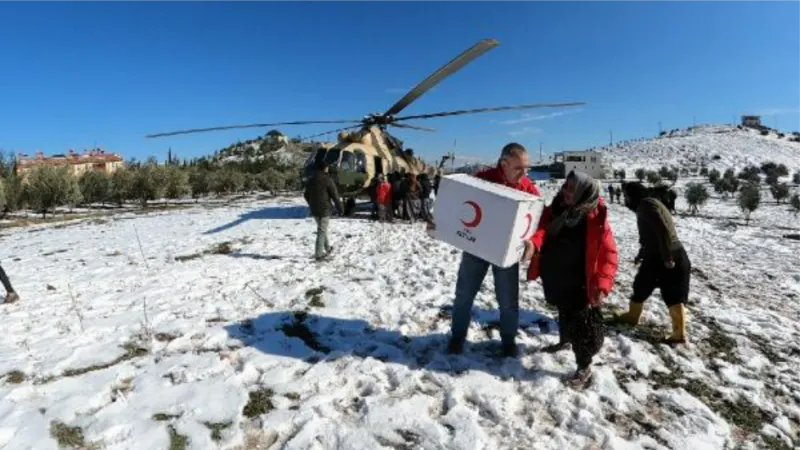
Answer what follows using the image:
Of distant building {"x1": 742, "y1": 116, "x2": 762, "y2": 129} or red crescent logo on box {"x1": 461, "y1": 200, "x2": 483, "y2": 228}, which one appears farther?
distant building {"x1": 742, "y1": 116, "x2": 762, "y2": 129}

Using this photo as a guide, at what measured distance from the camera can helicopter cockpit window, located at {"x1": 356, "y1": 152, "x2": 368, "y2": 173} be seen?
691 inches

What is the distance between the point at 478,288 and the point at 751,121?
724ft

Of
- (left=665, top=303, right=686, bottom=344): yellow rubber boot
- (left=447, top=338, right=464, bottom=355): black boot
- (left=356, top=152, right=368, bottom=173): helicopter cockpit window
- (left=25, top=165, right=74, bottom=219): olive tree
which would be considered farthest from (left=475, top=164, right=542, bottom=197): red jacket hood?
(left=25, top=165, right=74, bottom=219): olive tree

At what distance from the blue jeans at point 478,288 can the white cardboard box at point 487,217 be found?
42 cm

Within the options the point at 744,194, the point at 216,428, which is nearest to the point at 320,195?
the point at 216,428

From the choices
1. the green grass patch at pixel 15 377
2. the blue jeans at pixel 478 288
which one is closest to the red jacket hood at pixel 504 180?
the blue jeans at pixel 478 288

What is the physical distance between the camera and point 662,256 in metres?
5.48

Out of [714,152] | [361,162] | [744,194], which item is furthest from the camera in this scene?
[714,152]

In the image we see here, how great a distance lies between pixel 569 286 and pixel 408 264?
5.37 meters

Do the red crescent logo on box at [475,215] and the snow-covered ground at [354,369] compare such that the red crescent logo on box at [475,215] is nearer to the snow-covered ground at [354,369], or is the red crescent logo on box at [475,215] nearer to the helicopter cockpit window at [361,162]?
the snow-covered ground at [354,369]

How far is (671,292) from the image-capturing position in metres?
5.68

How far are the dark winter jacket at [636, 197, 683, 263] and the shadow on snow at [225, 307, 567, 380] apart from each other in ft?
5.37

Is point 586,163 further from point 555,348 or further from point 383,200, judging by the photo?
point 555,348

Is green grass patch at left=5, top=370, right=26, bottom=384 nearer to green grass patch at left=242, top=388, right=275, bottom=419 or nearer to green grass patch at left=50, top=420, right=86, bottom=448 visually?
green grass patch at left=50, top=420, right=86, bottom=448
